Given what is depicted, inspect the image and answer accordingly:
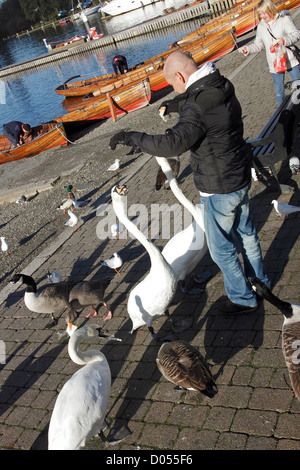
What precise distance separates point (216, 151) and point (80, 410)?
2907mm

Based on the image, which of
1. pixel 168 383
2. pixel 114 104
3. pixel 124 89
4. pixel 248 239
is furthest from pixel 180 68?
pixel 124 89

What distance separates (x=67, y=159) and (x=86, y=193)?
5136mm

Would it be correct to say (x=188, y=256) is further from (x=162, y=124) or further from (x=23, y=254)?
(x=162, y=124)

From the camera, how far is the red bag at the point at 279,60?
7.79m

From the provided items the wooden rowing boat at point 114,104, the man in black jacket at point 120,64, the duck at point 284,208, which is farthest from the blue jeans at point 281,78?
the man in black jacket at point 120,64

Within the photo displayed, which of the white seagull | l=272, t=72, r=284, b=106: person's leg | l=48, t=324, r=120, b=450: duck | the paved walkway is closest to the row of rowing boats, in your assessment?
l=272, t=72, r=284, b=106: person's leg

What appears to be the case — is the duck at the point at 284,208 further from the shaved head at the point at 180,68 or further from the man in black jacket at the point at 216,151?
the shaved head at the point at 180,68

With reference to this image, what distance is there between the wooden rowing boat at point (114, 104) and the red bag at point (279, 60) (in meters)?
11.4

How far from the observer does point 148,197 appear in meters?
9.29

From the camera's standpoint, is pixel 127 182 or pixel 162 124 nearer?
pixel 127 182

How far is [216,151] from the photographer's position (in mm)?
4164

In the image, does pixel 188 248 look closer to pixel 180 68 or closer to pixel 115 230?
pixel 180 68

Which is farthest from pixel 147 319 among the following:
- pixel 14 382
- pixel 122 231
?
pixel 122 231
